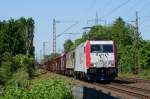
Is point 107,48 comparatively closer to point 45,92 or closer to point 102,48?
point 102,48

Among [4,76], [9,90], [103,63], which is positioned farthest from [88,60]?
[9,90]

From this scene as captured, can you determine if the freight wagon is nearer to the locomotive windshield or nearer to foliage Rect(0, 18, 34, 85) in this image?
the locomotive windshield

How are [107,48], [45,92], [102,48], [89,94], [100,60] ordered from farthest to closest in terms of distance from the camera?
[102,48]
[107,48]
[100,60]
[45,92]
[89,94]

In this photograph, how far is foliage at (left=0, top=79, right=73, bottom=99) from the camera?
17.7 metres

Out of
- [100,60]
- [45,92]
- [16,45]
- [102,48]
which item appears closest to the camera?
[45,92]

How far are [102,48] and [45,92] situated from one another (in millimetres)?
24329

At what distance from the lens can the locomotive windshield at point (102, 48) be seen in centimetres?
4178

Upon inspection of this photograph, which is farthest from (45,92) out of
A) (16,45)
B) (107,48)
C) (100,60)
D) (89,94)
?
(16,45)

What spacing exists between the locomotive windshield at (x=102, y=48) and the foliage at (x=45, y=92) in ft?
76.3

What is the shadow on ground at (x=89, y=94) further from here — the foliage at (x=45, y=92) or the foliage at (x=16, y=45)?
the foliage at (x=16, y=45)

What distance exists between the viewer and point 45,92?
17.8m

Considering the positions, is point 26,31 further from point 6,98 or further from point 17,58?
point 6,98

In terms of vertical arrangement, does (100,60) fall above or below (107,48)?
below

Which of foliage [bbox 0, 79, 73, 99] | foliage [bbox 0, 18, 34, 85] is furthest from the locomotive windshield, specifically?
foliage [bbox 0, 79, 73, 99]
